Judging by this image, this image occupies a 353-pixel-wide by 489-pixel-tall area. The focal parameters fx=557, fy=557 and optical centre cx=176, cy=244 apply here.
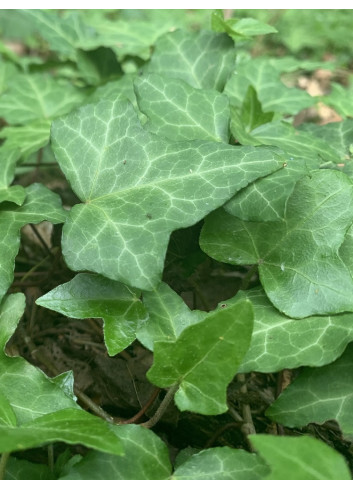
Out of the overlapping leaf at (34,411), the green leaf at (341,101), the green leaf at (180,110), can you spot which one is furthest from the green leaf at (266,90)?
the overlapping leaf at (34,411)

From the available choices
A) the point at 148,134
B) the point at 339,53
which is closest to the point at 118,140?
the point at 148,134

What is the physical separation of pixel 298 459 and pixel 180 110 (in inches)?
30.3

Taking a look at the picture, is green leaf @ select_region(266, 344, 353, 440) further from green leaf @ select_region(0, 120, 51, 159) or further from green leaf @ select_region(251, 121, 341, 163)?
green leaf @ select_region(0, 120, 51, 159)

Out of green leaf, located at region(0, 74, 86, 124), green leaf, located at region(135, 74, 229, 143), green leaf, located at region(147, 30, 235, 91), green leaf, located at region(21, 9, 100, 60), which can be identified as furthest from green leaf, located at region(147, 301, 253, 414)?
green leaf, located at region(21, 9, 100, 60)

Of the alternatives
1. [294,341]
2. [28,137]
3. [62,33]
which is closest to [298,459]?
[294,341]

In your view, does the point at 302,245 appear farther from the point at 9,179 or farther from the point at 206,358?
the point at 9,179

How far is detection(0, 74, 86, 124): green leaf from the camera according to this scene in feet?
5.64

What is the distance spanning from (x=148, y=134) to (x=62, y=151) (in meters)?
0.19

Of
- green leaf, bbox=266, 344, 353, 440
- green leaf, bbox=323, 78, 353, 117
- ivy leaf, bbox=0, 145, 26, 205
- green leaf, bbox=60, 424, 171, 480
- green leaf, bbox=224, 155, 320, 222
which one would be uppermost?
green leaf, bbox=224, 155, 320, 222

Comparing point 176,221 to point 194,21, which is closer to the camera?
point 176,221

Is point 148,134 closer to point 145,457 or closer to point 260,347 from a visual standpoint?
point 260,347

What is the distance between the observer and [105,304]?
1.04 m

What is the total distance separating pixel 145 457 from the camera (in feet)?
2.83

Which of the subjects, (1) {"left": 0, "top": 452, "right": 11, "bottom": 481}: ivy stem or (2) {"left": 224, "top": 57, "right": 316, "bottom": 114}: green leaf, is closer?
(1) {"left": 0, "top": 452, "right": 11, "bottom": 481}: ivy stem
